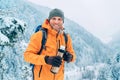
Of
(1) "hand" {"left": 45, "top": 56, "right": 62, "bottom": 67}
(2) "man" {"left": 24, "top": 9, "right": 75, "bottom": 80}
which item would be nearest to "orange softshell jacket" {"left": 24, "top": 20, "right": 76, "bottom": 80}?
(2) "man" {"left": 24, "top": 9, "right": 75, "bottom": 80}

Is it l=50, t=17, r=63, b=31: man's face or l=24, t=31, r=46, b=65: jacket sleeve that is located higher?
l=50, t=17, r=63, b=31: man's face

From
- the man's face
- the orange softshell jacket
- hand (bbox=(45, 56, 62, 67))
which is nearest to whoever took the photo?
hand (bbox=(45, 56, 62, 67))

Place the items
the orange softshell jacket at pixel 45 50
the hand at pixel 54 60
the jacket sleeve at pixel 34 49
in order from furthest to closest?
the orange softshell jacket at pixel 45 50 → the jacket sleeve at pixel 34 49 → the hand at pixel 54 60

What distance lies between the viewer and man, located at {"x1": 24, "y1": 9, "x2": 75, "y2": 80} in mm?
5277

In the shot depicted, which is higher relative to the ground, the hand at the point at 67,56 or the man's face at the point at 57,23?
the man's face at the point at 57,23

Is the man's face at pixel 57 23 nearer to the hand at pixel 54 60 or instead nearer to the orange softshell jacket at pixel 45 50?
the orange softshell jacket at pixel 45 50

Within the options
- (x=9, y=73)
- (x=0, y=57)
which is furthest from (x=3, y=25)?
(x=9, y=73)

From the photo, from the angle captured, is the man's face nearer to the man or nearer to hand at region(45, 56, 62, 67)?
the man

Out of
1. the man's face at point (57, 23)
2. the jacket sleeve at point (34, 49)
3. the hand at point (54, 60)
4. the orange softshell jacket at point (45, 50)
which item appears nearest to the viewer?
the hand at point (54, 60)

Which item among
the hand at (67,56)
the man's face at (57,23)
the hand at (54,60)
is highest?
the man's face at (57,23)

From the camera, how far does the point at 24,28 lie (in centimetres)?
1029

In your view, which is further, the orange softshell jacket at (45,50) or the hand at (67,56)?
the hand at (67,56)

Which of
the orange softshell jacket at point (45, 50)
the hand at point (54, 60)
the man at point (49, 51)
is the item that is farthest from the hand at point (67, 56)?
the hand at point (54, 60)

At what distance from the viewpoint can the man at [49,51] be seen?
5.28 m
